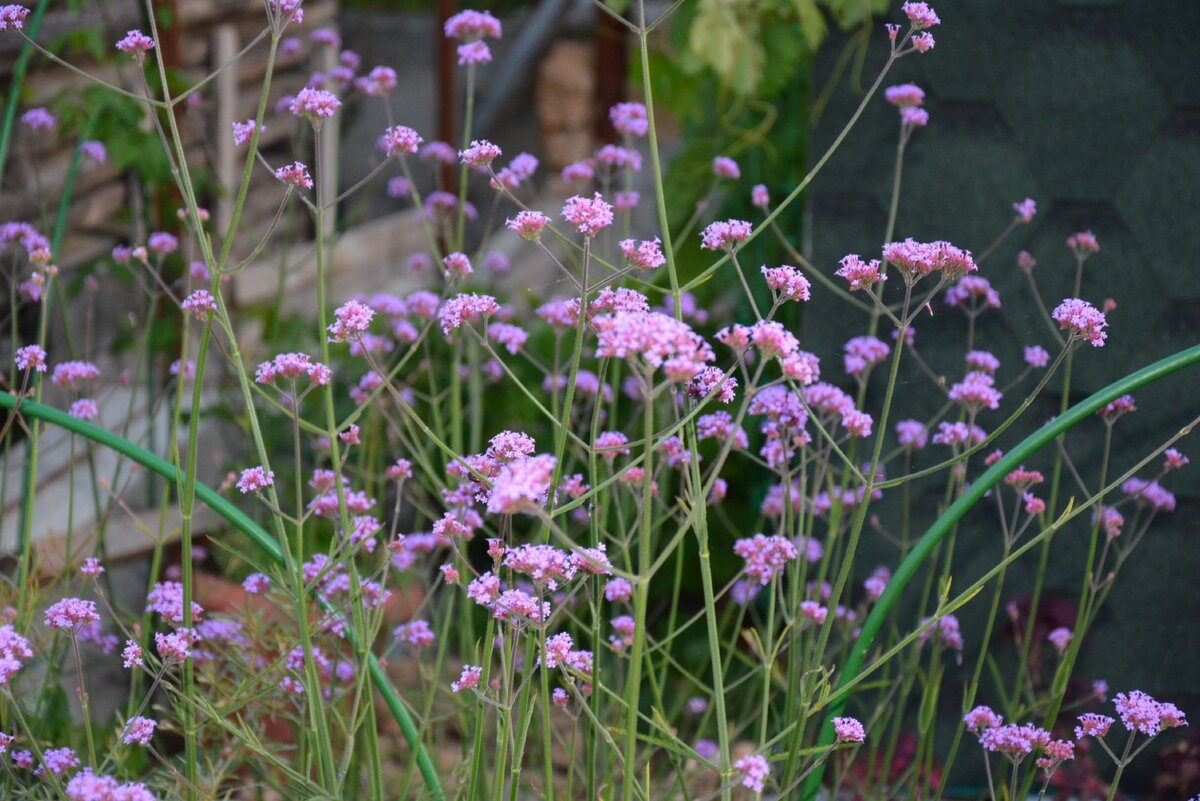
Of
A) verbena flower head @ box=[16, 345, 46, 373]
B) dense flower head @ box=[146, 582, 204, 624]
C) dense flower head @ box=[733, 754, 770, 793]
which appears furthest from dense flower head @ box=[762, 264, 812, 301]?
verbena flower head @ box=[16, 345, 46, 373]

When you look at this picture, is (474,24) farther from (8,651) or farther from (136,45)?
(8,651)

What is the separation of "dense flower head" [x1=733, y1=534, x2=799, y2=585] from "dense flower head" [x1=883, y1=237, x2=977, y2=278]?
A: 405mm

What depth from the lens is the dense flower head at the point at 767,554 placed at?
5.13 feet

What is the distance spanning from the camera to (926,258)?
128cm

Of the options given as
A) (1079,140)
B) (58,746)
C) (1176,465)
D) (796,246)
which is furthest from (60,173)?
(1176,465)

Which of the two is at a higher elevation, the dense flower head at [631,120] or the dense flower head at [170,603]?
the dense flower head at [631,120]

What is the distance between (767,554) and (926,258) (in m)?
0.49

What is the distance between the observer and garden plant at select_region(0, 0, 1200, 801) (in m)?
1.25

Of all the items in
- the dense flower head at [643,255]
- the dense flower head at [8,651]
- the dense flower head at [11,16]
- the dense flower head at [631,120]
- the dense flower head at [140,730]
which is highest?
the dense flower head at [11,16]

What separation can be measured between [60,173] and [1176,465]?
2788 millimetres

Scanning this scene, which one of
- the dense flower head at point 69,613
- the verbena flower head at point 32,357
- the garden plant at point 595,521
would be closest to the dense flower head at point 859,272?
the garden plant at point 595,521

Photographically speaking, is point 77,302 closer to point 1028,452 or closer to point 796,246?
point 796,246

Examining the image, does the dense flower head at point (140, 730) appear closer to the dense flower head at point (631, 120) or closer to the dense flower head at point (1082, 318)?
the dense flower head at point (1082, 318)

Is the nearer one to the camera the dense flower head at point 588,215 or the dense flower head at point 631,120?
the dense flower head at point 588,215
